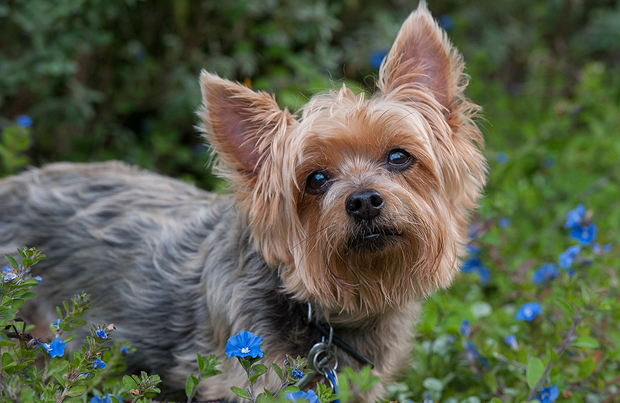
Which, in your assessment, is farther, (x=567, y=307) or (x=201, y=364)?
(x=567, y=307)

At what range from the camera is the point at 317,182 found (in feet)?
8.84

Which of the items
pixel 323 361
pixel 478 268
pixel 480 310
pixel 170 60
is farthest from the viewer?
pixel 170 60

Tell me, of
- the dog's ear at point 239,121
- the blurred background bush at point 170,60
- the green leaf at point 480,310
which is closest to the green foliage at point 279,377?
the dog's ear at point 239,121

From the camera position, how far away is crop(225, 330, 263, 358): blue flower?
2.04 meters

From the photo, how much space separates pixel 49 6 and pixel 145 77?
57.6 inches

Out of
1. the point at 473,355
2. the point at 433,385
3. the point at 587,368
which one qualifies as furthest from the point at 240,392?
the point at 587,368

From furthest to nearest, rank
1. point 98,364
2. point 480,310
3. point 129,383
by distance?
point 480,310
point 98,364
point 129,383

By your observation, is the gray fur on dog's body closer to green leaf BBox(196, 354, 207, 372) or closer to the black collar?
→ the black collar

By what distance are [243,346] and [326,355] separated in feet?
2.51

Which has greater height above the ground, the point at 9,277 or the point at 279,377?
the point at 9,277

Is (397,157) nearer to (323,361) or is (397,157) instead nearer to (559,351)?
(323,361)

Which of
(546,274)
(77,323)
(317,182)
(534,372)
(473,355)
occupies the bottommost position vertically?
(473,355)

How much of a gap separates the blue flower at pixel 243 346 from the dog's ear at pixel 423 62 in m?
1.38

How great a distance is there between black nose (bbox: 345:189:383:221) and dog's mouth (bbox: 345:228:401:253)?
0.24 feet
